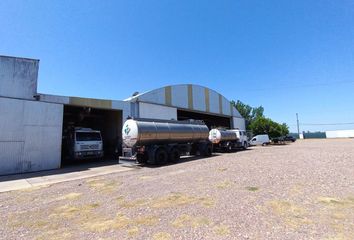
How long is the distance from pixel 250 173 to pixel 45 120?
13353 mm

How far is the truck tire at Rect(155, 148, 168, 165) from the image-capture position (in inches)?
599

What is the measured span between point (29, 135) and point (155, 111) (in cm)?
1080

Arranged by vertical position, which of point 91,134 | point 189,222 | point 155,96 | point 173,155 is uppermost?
point 155,96

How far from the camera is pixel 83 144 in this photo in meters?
17.3

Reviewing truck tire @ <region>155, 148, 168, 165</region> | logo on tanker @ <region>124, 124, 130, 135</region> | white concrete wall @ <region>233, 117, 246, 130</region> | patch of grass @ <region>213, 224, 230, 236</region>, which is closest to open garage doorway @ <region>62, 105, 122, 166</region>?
logo on tanker @ <region>124, 124, 130, 135</region>

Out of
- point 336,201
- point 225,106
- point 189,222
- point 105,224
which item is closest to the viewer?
point 189,222

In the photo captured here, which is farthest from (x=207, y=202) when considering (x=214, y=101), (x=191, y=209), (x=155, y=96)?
(x=214, y=101)

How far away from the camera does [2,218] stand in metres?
5.94

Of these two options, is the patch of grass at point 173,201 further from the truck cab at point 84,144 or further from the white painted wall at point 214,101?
the white painted wall at point 214,101

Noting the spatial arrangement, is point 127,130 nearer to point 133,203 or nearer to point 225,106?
point 133,203

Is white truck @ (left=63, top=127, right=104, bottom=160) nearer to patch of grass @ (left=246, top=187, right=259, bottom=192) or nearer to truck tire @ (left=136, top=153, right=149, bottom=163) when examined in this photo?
truck tire @ (left=136, top=153, right=149, bottom=163)

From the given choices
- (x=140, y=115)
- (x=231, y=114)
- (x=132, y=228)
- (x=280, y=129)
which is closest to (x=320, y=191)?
(x=132, y=228)

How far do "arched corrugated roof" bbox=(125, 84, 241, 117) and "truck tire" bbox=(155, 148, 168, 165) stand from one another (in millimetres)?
6534

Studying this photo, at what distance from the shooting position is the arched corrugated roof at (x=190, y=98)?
21453 millimetres
